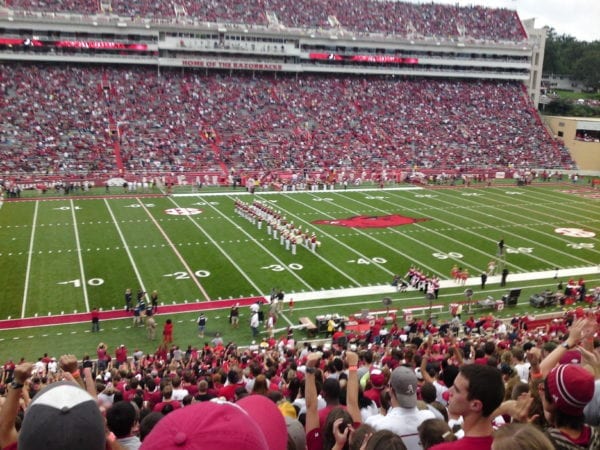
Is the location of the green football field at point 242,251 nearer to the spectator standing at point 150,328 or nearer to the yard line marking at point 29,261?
the yard line marking at point 29,261

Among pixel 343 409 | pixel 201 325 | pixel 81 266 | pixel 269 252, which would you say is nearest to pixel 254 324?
pixel 201 325

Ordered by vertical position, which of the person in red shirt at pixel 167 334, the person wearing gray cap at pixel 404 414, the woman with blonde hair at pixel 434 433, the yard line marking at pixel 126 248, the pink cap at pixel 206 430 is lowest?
the person in red shirt at pixel 167 334

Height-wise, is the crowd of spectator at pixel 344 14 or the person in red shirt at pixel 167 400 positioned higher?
the crowd of spectator at pixel 344 14

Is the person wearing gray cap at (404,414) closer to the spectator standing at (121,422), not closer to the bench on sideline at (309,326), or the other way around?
the spectator standing at (121,422)

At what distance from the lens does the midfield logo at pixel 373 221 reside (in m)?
27.6

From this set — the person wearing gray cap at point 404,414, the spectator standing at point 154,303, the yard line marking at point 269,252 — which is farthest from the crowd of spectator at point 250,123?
the person wearing gray cap at point 404,414

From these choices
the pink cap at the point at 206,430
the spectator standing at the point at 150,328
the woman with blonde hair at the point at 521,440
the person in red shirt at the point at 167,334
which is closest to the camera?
the pink cap at the point at 206,430

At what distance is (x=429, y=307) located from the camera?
1808 cm

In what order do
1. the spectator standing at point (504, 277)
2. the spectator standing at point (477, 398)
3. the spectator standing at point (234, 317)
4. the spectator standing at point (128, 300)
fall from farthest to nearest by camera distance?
the spectator standing at point (504, 277)
the spectator standing at point (128, 300)
the spectator standing at point (234, 317)
the spectator standing at point (477, 398)

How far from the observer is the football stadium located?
1582 cm

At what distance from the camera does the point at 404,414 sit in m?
Result: 4.14

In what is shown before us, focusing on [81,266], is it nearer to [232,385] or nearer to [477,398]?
[232,385]

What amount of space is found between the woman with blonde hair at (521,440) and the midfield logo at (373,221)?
2490 centimetres

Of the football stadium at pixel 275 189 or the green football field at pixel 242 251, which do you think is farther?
the green football field at pixel 242 251
